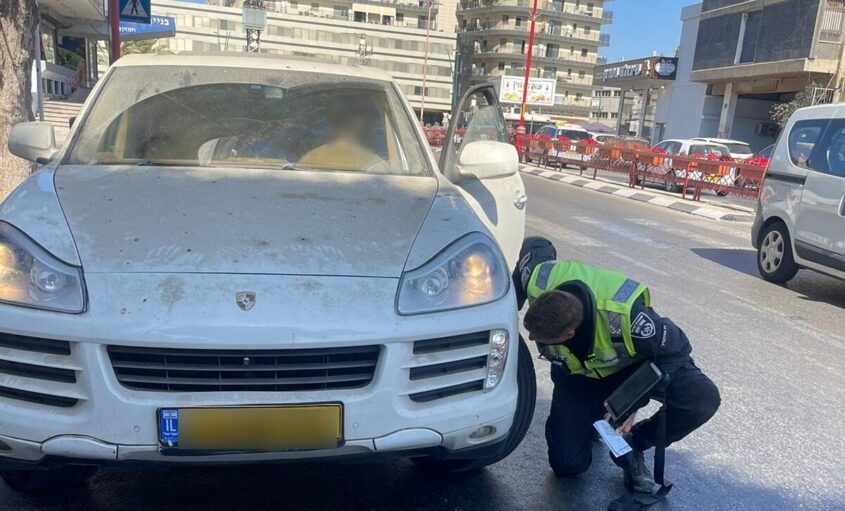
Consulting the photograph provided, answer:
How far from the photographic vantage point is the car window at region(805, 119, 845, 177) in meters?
6.37

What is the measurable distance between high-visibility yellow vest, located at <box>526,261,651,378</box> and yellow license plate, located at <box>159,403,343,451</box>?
1.10 m

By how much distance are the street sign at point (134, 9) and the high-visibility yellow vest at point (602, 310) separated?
9474 mm

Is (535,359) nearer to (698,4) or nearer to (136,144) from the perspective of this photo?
(136,144)

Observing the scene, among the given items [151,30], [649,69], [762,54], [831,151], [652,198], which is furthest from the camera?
[649,69]

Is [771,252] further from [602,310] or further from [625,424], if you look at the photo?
[602,310]

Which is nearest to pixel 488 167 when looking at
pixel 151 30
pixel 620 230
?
pixel 620 230

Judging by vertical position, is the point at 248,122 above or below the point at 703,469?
above

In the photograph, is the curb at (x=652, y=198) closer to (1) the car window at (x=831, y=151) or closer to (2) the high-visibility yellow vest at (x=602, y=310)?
(1) the car window at (x=831, y=151)

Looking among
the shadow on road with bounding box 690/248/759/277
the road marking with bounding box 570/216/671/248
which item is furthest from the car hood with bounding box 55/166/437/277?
the road marking with bounding box 570/216/671/248

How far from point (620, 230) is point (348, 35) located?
263ft

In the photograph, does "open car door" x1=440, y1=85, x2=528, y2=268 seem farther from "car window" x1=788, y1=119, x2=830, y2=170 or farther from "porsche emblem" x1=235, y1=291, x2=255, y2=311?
"car window" x1=788, y1=119, x2=830, y2=170

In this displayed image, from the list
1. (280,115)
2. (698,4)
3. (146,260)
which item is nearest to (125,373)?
(146,260)

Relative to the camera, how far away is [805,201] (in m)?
6.62

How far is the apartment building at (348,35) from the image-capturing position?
78.8 metres
